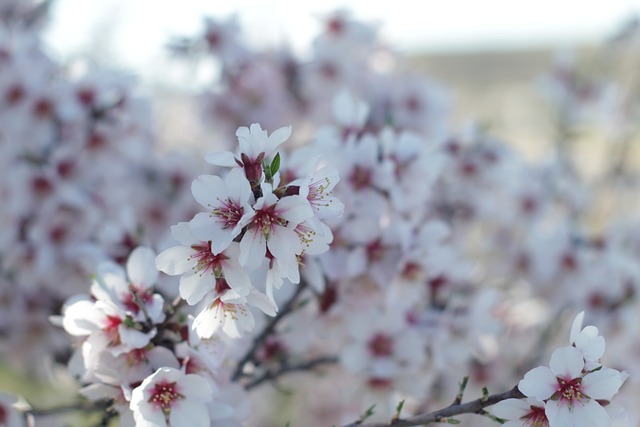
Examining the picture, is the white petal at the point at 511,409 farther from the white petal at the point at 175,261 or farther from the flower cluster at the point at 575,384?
the white petal at the point at 175,261

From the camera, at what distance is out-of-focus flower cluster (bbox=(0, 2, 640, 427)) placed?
3.30 feet

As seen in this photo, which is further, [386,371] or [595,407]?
[386,371]

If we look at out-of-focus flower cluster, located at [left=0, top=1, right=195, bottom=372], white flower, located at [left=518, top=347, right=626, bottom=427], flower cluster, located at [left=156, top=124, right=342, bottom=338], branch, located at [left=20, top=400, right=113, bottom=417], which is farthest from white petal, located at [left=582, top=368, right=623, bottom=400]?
out-of-focus flower cluster, located at [left=0, top=1, right=195, bottom=372]

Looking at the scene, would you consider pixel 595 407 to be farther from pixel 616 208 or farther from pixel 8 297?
pixel 616 208

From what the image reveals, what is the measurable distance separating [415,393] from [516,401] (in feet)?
2.46

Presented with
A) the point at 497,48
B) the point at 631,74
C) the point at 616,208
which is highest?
the point at 497,48

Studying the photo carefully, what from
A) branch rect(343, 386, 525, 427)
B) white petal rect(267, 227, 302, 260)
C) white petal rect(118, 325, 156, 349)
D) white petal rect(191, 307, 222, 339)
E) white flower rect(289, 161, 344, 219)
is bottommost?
branch rect(343, 386, 525, 427)

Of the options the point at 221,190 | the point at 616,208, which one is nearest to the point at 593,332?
the point at 221,190

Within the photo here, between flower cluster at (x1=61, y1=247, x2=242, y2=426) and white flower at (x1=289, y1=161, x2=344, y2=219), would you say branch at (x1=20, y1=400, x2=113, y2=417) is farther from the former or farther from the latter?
white flower at (x1=289, y1=161, x2=344, y2=219)

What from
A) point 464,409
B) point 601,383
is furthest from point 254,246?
point 601,383

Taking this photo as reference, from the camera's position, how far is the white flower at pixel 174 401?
104 cm

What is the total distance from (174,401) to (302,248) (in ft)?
1.02

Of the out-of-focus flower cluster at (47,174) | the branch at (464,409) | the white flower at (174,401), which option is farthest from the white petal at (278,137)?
the out-of-focus flower cluster at (47,174)

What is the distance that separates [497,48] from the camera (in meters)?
17.4
